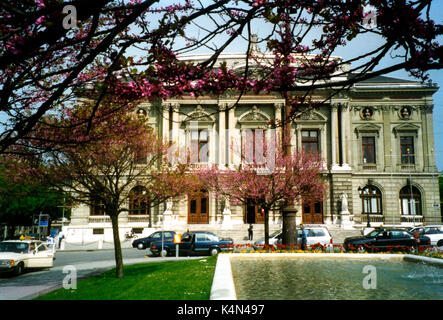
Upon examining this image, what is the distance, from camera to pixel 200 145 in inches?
1671

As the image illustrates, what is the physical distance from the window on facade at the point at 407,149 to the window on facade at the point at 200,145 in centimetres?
2195

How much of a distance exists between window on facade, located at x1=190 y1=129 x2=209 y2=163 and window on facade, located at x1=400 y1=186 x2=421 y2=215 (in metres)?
21.9

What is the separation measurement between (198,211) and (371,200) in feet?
62.5

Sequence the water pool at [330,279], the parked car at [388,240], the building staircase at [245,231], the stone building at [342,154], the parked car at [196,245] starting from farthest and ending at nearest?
1. the stone building at [342,154]
2. the building staircase at [245,231]
3. the parked car at [196,245]
4. the parked car at [388,240]
5. the water pool at [330,279]

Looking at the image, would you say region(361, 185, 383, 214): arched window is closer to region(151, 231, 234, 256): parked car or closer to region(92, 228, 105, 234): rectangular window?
region(151, 231, 234, 256): parked car

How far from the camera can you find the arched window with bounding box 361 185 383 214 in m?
40.5

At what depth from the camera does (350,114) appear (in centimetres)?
4216

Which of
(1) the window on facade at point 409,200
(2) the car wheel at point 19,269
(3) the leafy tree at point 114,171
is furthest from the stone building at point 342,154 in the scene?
(3) the leafy tree at point 114,171

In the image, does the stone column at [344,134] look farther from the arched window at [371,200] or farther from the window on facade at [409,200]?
the window on facade at [409,200]

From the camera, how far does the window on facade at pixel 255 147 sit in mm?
27594

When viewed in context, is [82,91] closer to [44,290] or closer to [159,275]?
[159,275]

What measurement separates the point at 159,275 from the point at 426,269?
8181 mm

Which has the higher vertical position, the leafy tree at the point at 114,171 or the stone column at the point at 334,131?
the stone column at the point at 334,131
